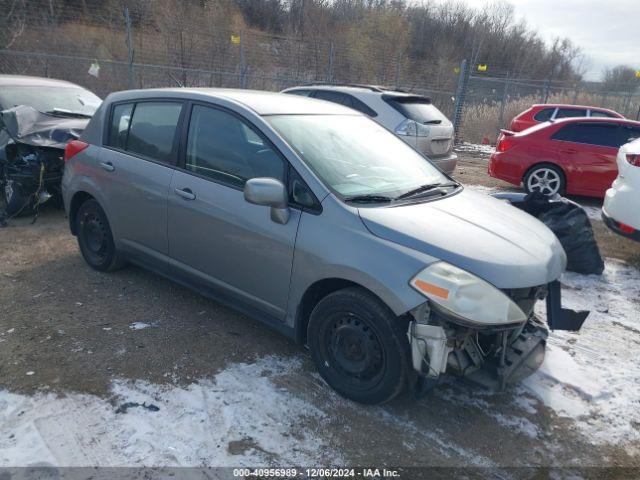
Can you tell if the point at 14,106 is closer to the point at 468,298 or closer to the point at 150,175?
the point at 150,175

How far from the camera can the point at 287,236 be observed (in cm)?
302

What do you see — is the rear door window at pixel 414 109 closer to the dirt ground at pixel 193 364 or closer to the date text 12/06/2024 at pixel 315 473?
the dirt ground at pixel 193 364

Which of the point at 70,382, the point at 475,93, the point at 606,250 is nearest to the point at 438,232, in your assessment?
the point at 70,382

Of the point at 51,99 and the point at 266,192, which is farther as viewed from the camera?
the point at 51,99

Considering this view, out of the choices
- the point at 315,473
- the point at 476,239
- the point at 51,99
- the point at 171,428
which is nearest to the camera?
the point at 315,473

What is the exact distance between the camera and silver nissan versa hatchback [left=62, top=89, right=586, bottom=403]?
2.59m

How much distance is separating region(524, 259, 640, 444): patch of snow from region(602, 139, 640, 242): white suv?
0.77 meters

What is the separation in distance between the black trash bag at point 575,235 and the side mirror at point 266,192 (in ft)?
11.9

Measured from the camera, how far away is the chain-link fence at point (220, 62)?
48.7 ft

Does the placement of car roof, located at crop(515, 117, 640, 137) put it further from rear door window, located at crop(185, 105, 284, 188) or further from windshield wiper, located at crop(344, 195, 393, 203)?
rear door window, located at crop(185, 105, 284, 188)

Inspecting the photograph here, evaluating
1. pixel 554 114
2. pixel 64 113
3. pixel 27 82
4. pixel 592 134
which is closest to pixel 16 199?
pixel 64 113

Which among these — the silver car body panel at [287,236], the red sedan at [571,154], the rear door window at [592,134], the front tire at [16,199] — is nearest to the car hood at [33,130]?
the front tire at [16,199]

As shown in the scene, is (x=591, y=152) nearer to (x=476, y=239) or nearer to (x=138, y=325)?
(x=476, y=239)

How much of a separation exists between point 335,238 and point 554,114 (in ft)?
41.8
